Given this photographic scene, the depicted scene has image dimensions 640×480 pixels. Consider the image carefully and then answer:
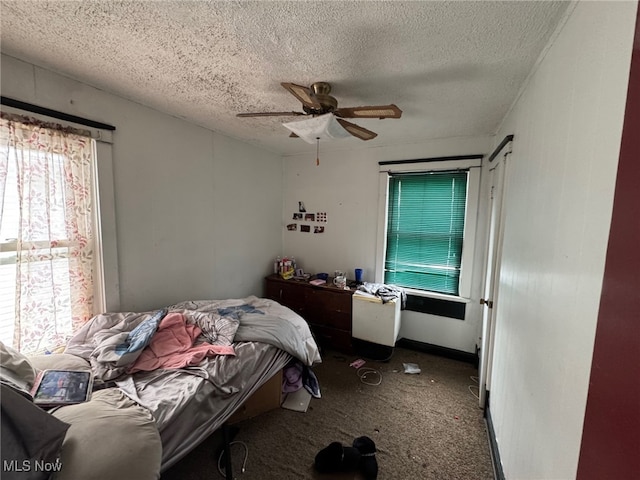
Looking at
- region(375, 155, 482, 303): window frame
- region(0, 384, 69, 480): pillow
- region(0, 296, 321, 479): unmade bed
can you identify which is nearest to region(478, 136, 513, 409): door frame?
region(375, 155, 482, 303): window frame

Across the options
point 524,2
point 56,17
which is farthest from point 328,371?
point 56,17

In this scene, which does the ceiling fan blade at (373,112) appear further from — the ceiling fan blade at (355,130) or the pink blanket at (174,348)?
the pink blanket at (174,348)

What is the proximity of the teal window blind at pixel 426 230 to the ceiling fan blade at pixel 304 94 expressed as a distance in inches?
68.2

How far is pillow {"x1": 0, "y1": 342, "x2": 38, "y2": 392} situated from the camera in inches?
47.2

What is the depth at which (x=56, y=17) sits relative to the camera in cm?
119

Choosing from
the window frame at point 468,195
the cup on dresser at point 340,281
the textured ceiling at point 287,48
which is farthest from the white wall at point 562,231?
the cup on dresser at point 340,281

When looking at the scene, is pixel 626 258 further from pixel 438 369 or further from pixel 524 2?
pixel 438 369

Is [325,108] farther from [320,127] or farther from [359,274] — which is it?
[359,274]

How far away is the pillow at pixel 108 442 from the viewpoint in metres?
0.96

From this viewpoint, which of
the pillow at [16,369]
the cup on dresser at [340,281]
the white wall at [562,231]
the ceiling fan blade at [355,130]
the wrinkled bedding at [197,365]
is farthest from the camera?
the cup on dresser at [340,281]

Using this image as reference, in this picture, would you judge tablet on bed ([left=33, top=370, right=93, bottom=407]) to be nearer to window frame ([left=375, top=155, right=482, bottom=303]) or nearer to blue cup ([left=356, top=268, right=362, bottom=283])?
blue cup ([left=356, top=268, right=362, bottom=283])

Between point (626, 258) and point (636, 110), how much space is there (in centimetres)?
31

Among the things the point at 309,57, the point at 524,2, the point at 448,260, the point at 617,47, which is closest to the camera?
the point at 617,47

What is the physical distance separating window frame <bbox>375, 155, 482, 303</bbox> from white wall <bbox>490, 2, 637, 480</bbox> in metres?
1.24
